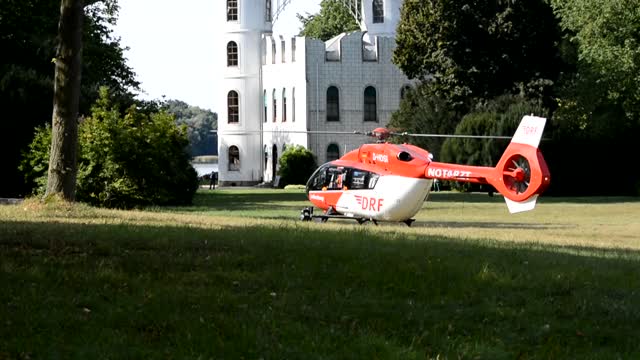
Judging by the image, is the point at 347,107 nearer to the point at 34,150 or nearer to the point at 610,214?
the point at 610,214

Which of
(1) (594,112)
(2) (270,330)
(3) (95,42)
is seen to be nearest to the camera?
(2) (270,330)

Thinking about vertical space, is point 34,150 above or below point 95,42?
below

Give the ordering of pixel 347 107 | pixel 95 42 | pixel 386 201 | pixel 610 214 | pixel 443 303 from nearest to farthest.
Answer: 1. pixel 443 303
2. pixel 386 201
3. pixel 610 214
4. pixel 95 42
5. pixel 347 107

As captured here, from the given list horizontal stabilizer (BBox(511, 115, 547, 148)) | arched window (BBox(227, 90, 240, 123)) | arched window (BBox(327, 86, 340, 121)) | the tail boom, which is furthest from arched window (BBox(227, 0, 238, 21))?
horizontal stabilizer (BBox(511, 115, 547, 148))

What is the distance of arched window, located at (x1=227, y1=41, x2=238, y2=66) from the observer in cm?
9075

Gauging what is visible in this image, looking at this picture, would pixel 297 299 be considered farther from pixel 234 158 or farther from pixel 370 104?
pixel 234 158

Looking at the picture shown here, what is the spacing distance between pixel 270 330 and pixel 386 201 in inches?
858

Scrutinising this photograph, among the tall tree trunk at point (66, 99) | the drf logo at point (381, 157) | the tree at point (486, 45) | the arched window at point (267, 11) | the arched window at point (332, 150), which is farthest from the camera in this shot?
the arched window at point (267, 11)

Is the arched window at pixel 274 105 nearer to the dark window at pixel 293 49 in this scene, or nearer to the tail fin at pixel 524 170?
the dark window at pixel 293 49

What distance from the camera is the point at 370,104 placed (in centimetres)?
8750

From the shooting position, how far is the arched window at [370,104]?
3440 inches

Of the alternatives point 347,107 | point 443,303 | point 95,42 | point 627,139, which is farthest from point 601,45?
point 443,303

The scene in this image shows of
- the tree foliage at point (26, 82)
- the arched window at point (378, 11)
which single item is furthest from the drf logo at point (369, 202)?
the arched window at point (378, 11)

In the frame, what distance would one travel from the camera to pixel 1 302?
11055 mm
